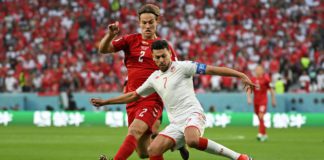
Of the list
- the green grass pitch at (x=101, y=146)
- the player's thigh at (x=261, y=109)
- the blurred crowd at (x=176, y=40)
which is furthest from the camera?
the blurred crowd at (x=176, y=40)

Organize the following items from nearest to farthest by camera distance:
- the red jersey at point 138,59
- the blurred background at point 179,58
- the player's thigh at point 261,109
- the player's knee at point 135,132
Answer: the player's knee at point 135,132 → the red jersey at point 138,59 → the player's thigh at point 261,109 → the blurred background at point 179,58

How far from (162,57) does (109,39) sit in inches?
36.0

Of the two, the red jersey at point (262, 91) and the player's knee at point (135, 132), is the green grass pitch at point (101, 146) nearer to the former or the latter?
the red jersey at point (262, 91)

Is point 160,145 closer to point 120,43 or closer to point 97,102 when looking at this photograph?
point 97,102

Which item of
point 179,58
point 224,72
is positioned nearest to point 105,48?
point 224,72

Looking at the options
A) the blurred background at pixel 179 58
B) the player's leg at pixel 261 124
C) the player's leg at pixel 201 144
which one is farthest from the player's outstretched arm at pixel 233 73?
the blurred background at pixel 179 58

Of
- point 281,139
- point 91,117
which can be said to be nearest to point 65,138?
point 281,139

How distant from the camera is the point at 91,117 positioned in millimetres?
30156

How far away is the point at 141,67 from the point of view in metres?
11.2

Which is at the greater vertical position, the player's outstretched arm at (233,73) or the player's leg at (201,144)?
the player's outstretched arm at (233,73)

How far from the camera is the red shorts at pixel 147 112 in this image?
35.5ft

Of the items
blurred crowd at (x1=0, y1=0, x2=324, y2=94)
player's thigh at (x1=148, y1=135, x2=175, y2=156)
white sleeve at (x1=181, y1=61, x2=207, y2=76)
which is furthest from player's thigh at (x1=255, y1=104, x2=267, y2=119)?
player's thigh at (x1=148, y1=135, x2=175, y2=156)

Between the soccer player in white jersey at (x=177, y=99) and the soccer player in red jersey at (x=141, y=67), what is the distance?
48cm

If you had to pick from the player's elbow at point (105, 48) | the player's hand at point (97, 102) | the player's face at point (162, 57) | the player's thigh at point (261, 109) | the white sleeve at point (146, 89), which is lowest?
the player's thigh at point (261, 109)
